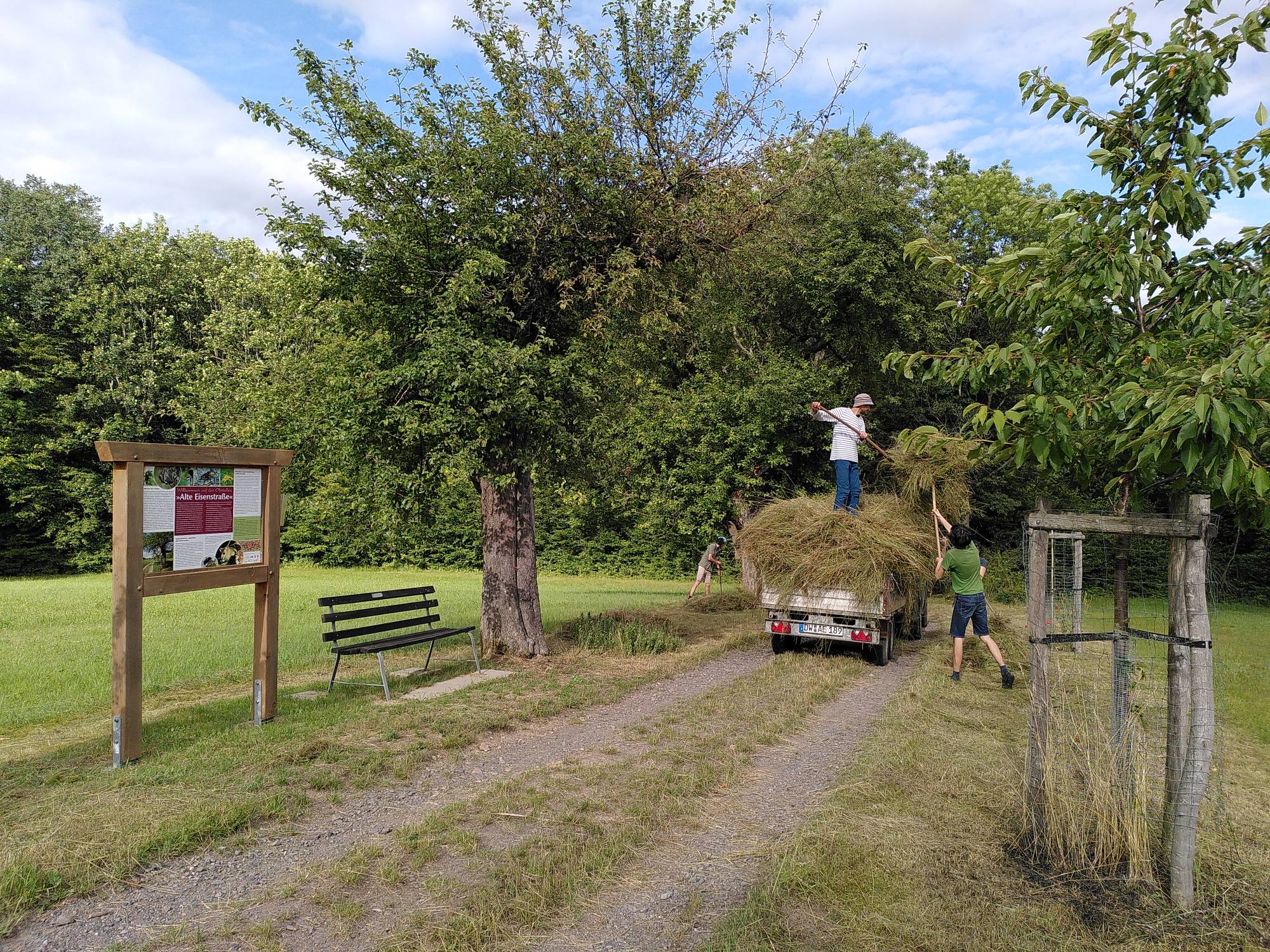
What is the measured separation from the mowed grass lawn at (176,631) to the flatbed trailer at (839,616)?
478 cm

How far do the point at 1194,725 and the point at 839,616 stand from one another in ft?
20.9

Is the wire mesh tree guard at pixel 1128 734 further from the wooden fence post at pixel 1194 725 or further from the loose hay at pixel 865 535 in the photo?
the loose hay at pixel 865 535

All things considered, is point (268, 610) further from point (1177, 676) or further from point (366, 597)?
point (1177, 676)

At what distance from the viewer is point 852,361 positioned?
19.9m

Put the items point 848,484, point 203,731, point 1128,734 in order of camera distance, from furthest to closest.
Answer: point 848,484 → point 203,731 → point 1128,734

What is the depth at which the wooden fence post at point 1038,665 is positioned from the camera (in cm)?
454

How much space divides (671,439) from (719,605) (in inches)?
177

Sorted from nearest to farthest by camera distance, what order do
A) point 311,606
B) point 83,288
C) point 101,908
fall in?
point 101,908, point 311,606, point 83,288

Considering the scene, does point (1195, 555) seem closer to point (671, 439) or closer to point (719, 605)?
point (719, 605)

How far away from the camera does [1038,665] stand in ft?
15.2

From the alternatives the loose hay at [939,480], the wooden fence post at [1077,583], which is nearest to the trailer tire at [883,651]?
the loose hay at [939,480]

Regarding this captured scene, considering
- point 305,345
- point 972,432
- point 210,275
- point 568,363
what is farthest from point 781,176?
point 210,275

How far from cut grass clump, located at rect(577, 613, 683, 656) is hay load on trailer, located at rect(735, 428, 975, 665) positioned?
60.9 inches

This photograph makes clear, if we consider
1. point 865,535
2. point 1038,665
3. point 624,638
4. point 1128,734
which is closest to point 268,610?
point 624,638
